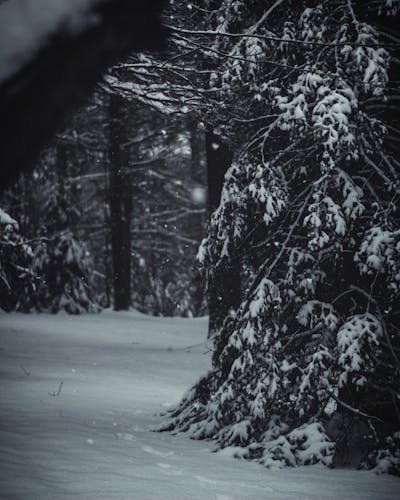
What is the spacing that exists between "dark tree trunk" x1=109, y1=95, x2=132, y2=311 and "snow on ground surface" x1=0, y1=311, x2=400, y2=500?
7.05 m

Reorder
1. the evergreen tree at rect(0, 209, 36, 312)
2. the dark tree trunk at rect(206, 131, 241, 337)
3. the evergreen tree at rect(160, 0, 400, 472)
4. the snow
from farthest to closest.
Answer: the evergreen tree at rect(0, 209, 36, 312) < the dark tree trunk at rect(206, 131, 241, 337) < the evergreen tree at rect(160, 0, 400, 472) < the snow

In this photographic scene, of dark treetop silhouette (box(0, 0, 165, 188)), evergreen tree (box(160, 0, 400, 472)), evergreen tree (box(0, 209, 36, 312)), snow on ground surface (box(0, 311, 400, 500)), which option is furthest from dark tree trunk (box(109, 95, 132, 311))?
dark treetop silhouette (box(0, 0, 165, 188))

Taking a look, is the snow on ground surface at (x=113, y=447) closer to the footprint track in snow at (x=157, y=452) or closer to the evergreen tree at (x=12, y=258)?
the footprint track in snow at (x=157, y=452)

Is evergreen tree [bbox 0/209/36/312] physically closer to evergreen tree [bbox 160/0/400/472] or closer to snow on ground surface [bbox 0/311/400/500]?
snow on ground surface [bbox 0/311/400/500]

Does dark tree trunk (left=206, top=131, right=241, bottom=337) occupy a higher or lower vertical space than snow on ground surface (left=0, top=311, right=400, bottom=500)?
higher

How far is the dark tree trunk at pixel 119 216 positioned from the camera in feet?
60.3

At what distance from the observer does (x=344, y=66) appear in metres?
5.38

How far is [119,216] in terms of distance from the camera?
1903 centimetres

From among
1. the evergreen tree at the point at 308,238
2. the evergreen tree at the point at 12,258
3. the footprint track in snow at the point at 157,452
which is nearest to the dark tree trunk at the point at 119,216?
the evergreen tree at the point at 12,258

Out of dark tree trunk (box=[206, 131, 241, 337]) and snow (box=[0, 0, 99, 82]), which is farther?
dark tree trunk (box=[206, 131, 241, 337])

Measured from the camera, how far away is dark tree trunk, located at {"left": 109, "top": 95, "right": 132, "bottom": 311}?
1838 cm

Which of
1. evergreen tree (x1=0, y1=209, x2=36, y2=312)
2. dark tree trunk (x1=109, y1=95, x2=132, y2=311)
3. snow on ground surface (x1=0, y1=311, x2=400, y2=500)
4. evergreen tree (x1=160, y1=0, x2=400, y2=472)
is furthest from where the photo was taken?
dark tree trunk (x1=109, y1=95, x2=132, y2=311)

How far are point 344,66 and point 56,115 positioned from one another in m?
4.38

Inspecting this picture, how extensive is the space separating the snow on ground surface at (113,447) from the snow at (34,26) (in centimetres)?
331
